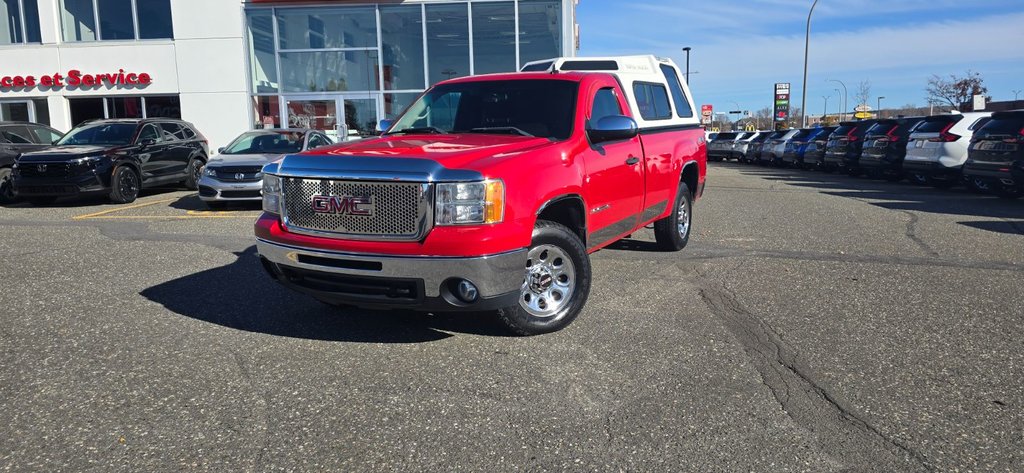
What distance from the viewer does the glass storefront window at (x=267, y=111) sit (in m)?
23.0

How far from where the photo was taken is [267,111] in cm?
2316

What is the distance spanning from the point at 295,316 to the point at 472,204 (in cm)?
190

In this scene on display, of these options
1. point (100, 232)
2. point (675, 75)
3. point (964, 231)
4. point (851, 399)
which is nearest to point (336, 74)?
point (100, 232)

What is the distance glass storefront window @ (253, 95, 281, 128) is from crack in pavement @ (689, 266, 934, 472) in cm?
2042

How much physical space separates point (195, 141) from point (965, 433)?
1488 cm

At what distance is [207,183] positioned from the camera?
→ 37.5 ft

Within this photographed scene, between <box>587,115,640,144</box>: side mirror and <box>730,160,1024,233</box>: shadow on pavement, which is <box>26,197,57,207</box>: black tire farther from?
<box>730,160,1024,233</box>: shadow on pavement

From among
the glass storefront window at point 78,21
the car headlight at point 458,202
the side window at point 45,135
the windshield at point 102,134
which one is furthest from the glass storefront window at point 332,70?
the car headlight at point 458,202

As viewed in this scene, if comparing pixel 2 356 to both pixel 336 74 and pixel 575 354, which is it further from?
pixel 336 74

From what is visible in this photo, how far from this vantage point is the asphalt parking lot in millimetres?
3182

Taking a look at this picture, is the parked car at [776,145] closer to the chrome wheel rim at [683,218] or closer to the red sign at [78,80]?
the chrome wheel rim at [683,218]

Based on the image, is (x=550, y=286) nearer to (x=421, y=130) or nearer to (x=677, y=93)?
(x=421, y=130)

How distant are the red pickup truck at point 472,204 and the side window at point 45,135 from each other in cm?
1164

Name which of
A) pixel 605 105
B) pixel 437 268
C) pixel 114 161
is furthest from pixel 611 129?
pixel 114 161
